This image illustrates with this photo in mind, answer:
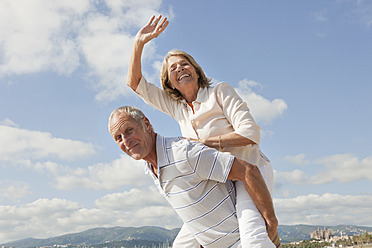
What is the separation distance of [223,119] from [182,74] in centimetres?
59

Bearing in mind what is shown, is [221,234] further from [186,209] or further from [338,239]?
[338,239]

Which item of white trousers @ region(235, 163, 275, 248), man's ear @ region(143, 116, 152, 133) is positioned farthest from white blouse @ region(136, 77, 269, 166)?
man's ear @ region(143, 116, 152, 133)

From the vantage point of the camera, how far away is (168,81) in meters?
4.07

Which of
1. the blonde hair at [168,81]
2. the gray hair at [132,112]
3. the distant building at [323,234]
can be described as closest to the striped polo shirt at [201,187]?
the gray hair at [132,112]

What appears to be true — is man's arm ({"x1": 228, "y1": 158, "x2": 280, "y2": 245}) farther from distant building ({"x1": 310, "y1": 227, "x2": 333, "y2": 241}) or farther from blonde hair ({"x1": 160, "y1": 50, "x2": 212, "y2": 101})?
distant building ({"x1": 310, "y1": 227, "x2": 333, "y2": 241})

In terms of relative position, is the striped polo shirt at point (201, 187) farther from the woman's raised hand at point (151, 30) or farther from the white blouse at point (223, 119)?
the woman's raised hand at point (151, 30)

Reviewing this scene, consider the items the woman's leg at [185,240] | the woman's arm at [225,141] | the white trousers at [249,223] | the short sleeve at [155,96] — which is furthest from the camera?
the short sleeve at [155,96]

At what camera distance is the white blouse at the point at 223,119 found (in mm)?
3529

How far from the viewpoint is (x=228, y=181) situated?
3.38 meters

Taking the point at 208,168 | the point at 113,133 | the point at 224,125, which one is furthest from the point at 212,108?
the point at 113,133

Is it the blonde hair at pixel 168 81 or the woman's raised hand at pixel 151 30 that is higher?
the woman's raised hand at pixel 151 30

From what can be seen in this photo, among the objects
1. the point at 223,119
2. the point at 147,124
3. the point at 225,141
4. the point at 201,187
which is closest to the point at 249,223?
the point at 201,187

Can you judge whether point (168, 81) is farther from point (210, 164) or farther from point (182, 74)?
point (210, 164)

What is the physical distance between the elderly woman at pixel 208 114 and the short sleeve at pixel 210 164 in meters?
0.25
